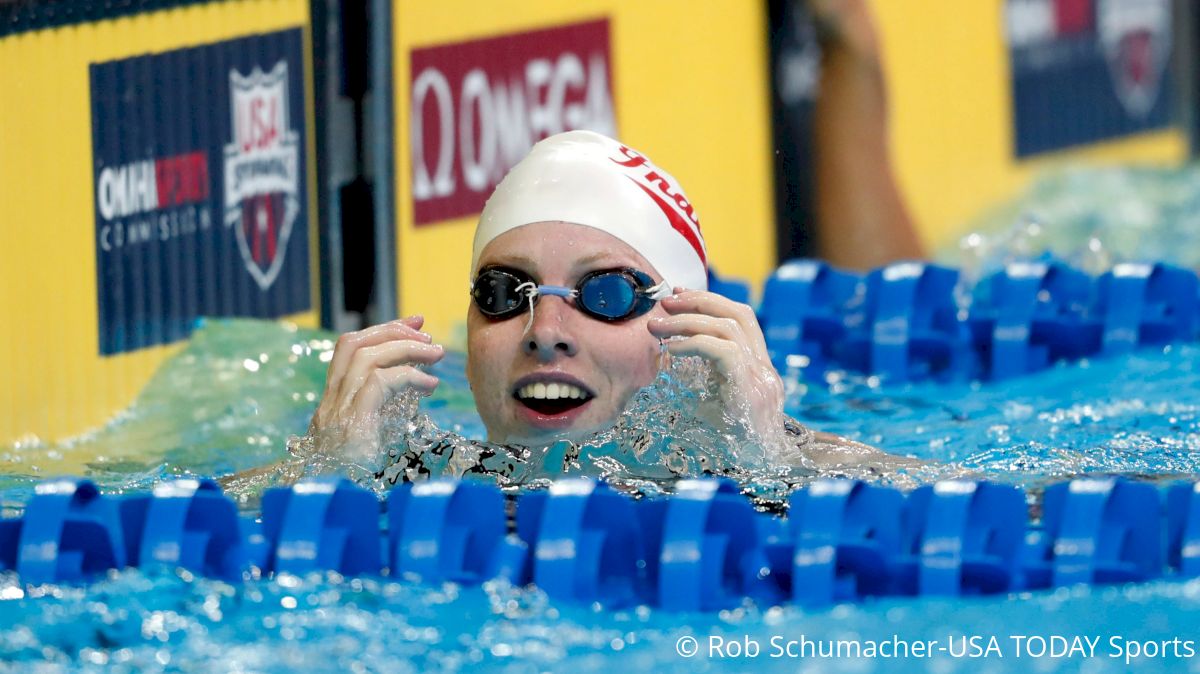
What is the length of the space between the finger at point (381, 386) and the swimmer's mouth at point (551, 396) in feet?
0.45

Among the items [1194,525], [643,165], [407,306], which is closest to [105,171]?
[407,306]

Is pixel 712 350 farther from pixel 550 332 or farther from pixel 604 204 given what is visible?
pixel 604 204

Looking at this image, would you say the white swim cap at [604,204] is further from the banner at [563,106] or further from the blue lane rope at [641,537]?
the banner at [563,106]

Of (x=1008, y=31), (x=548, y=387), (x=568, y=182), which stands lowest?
(x=548, y=387)

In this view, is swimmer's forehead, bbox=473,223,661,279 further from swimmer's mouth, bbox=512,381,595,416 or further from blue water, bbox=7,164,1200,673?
blue water, bbox=7,164,1200,673

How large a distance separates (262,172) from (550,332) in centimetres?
191

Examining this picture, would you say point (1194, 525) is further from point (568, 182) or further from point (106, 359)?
point (106, 359)

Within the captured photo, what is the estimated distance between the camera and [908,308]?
4125 mm

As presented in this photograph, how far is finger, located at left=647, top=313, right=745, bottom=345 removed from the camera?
2.56 meters

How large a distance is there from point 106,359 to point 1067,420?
196 centimetres

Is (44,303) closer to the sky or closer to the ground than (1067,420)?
closer to the sky

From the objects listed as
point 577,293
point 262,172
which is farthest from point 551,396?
point 262,172

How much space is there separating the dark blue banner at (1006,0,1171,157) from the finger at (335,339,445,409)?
4.44 metres

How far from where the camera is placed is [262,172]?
4.31m
